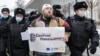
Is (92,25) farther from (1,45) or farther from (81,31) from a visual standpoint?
(1,45)

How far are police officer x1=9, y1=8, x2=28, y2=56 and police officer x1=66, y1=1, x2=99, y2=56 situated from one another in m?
1.07

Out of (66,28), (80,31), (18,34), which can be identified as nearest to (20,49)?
(18,34)

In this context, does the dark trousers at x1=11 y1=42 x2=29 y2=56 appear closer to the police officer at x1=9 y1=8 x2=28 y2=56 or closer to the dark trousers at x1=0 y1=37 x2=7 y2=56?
the police officer at x1=9 y1=8 x2=28 y2=56

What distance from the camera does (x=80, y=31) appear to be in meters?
7.39

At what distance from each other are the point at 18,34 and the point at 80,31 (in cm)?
137

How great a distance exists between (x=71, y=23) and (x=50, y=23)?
2.69ft

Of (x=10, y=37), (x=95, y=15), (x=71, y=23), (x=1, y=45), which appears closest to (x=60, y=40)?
(x=71, y=23)

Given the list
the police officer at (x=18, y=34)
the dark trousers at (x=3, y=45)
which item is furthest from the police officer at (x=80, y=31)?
the dark trousers at (x=3, y=45)

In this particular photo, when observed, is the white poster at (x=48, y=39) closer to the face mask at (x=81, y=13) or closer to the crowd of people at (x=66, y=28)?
the crowd of people at (x=66, y=28)

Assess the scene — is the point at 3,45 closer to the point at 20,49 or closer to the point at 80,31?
the point at 20,49

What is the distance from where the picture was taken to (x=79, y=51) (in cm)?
753

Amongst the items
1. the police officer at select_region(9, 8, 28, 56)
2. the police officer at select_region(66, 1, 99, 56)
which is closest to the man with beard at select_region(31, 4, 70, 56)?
the police officer at select_region(66, 1, 99, 56)

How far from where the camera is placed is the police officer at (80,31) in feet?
24.2

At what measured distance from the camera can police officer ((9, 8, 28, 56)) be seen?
796cm
